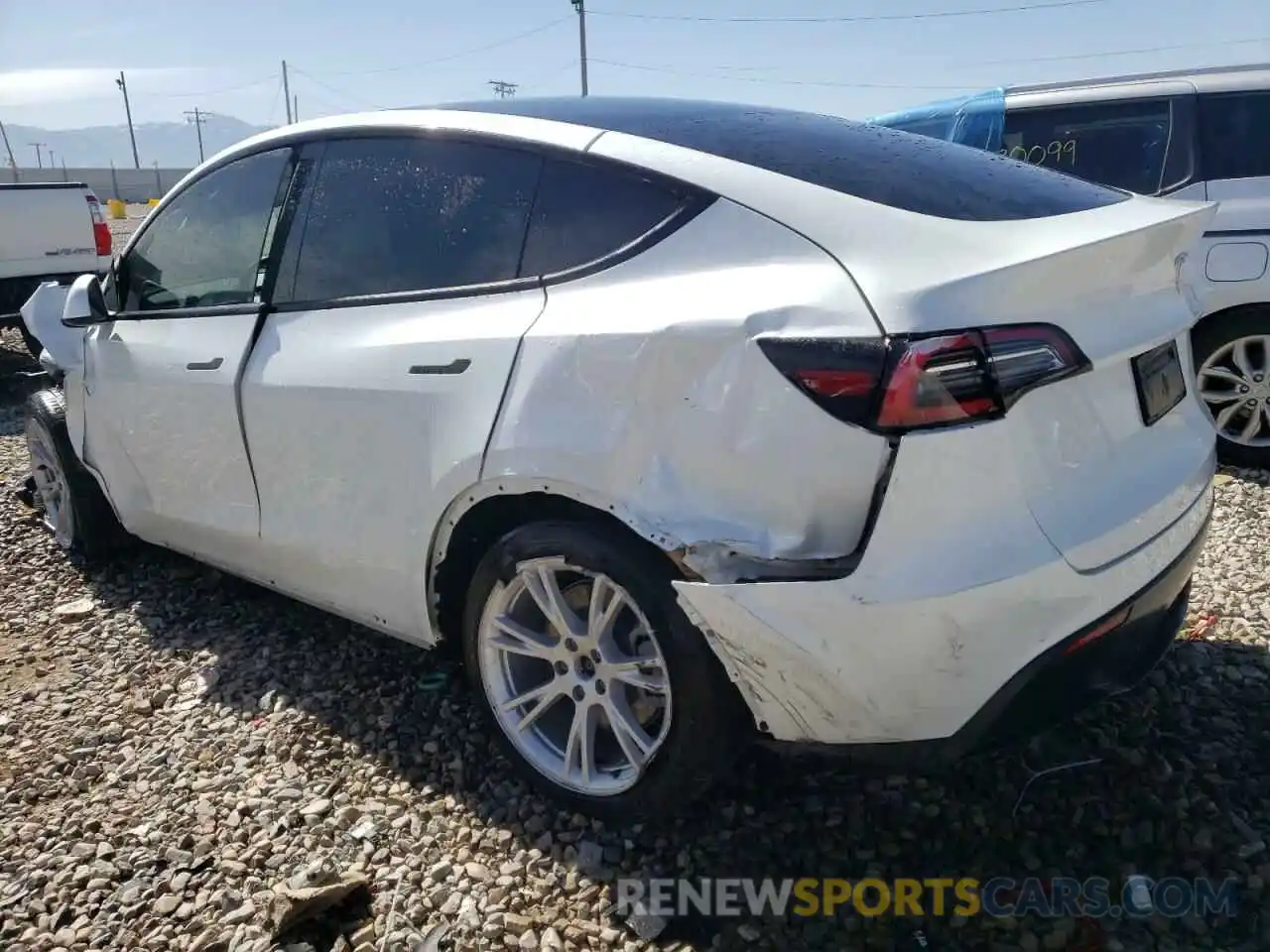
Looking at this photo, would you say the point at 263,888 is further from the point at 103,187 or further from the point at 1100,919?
the point at 103,187

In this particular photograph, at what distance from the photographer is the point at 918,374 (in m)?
1.83

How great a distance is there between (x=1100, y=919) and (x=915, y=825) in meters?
0.45

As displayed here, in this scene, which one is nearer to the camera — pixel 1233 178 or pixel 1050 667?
pixel 1050 667

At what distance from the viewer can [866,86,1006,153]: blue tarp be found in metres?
6.03

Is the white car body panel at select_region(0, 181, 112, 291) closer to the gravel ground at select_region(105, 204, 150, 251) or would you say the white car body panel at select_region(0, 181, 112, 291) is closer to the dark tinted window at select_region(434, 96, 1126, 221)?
the dark tinted window at select_region(434, 96, 1126, 221)

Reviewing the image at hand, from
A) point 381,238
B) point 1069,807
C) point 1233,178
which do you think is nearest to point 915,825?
point 1069,807

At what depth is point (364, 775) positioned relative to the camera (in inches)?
110

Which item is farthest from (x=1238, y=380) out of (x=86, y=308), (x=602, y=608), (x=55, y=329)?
(x=55, y=329)

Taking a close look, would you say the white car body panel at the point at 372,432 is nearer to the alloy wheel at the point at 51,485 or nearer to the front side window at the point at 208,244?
the front side window at the point at 208,244

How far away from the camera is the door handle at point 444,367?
2.44 m

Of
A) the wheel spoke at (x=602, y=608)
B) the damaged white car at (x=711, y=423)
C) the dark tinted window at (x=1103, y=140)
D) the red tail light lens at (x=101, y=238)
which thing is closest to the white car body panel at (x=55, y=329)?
the damaged white car at (x=711, y=423)

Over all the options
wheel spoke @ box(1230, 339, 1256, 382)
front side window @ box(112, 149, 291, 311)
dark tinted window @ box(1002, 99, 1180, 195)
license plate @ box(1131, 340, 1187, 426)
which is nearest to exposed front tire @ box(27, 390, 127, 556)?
front side window @ box(112, 149, 291, 311)

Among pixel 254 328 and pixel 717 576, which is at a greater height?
pixel 254 328

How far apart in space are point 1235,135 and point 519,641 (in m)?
4.69
